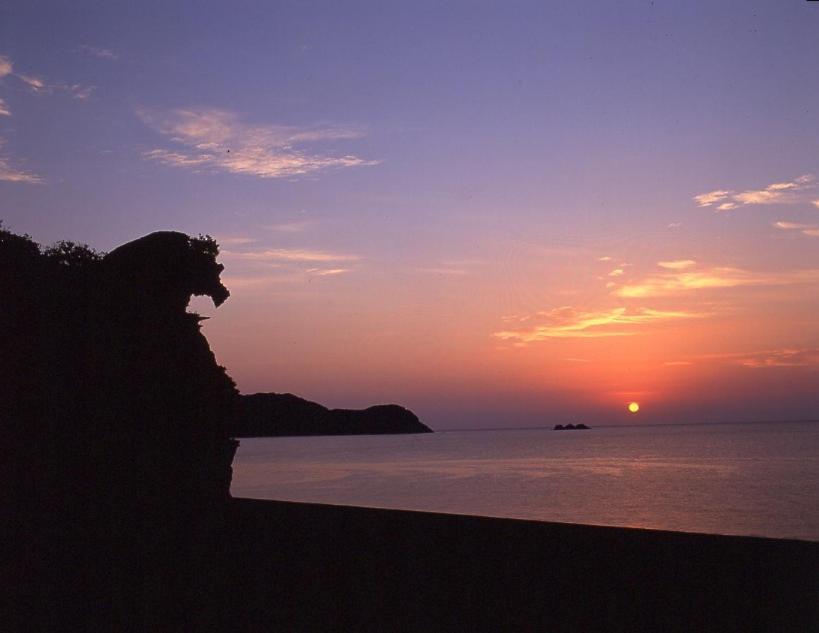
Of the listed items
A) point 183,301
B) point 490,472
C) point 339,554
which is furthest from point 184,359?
point 490,472

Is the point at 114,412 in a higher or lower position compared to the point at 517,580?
higher

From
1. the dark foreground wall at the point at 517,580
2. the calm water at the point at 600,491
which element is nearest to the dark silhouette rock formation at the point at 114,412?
the dark foreground wall at the point at 517,580

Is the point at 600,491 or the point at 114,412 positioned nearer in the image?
the point at 114,412

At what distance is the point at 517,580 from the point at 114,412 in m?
9.26

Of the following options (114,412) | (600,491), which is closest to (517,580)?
(114,412)

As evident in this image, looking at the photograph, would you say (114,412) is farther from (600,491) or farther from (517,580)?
(600,491)

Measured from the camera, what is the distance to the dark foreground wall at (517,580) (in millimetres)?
8078

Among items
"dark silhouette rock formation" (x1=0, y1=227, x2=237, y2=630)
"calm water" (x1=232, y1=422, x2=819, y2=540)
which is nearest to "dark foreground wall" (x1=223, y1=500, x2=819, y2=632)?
"dark silhouette rock formation" (x1=0, y1=227, x2=237, y2=630)

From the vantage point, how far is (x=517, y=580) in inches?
383

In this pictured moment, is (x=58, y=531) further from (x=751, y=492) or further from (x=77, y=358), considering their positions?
(x=751, y=492)

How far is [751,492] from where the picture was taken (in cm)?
6016

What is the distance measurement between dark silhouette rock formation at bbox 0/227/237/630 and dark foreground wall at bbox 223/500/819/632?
197 centimetres

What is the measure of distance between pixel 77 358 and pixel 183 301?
2866 mm

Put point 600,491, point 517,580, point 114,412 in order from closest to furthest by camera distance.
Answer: point 517,580 → point 114,412 → point 600,491
